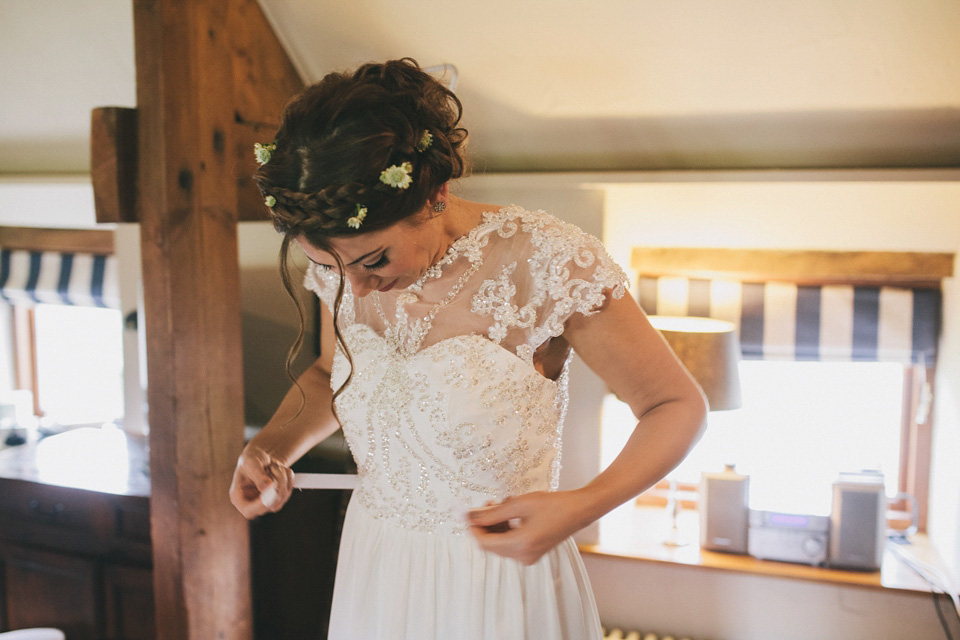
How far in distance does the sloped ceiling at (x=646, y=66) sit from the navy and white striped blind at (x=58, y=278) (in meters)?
0.71

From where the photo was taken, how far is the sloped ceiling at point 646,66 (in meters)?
1.48

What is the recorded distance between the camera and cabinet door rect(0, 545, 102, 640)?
198 centimetres

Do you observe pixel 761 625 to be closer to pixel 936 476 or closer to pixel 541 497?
pixel 936 476

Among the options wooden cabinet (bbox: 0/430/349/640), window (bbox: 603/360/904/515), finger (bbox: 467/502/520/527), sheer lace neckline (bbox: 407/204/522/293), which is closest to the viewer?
finger (bbox: 467/502/520/527)

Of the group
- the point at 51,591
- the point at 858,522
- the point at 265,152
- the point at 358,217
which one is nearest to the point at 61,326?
the point at 51,591

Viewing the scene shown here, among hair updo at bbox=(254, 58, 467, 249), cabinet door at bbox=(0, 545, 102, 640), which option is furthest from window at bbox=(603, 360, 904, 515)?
cabinet door at bbox=(0, 545, 102, 640)

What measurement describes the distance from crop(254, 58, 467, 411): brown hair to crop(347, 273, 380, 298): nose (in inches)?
1.3

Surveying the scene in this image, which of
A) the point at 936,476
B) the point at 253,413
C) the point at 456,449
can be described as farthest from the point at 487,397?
the point at 936,476

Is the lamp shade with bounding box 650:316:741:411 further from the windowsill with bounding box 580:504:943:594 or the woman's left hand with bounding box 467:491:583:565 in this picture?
the woman's left hand with bounding box 467:491:583:565

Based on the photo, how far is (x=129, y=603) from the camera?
6.39ft

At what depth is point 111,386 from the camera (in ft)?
8.65

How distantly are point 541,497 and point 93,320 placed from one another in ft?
7.75

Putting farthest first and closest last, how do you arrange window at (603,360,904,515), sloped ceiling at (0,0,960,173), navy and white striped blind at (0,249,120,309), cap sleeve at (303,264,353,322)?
navy and white striped blind at (0,249,120,309) → window at (603,360,904,515) → sloped ceiling at (0,0,960,173) → cap sleeve at (303,264,353,322)

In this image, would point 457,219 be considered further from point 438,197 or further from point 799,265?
point 799,265
